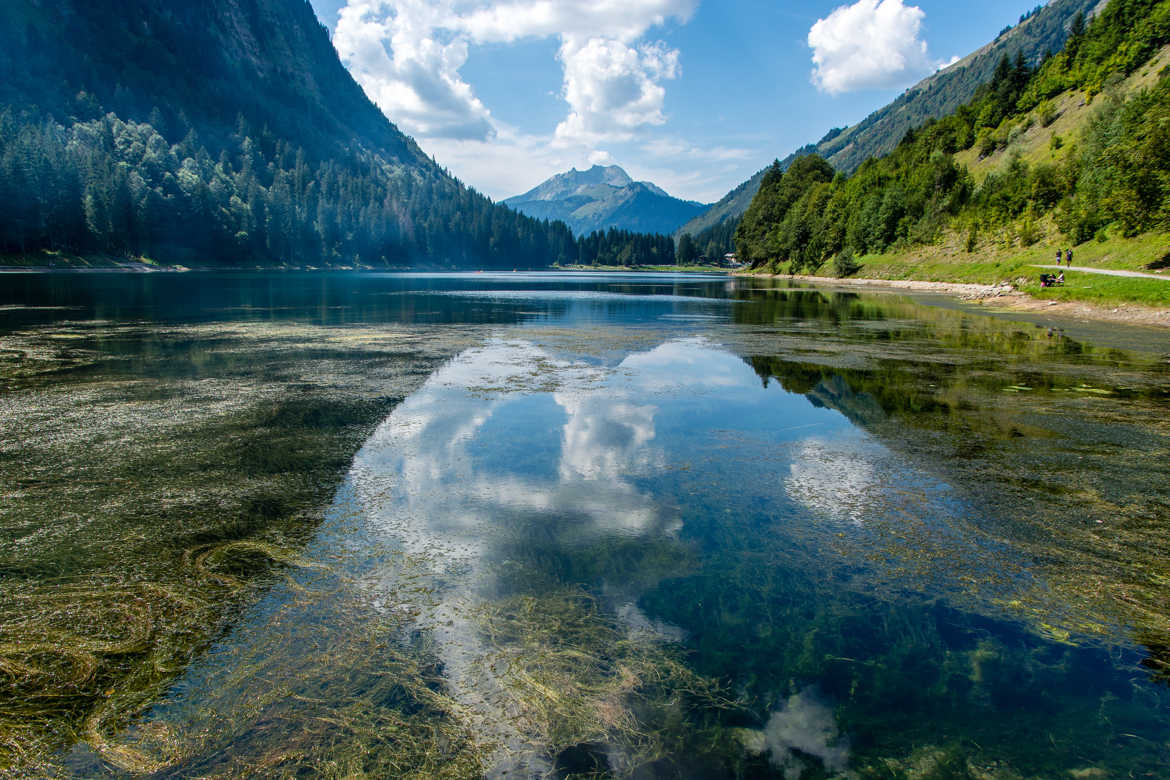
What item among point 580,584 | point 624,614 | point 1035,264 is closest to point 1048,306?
point 1035,264

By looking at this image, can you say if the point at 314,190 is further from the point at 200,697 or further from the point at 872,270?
the point at 200,697

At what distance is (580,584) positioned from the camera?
650 cm

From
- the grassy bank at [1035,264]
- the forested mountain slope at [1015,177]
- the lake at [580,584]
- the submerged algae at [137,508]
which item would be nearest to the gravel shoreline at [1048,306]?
the grassy bank at [1035,264]

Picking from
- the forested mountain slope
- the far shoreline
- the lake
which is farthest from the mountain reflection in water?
the forested mountain slope

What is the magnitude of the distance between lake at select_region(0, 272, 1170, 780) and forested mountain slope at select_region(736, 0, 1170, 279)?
52.6 m

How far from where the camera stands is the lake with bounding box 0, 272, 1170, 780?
4.36m

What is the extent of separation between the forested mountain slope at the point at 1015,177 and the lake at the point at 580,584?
52582 millimetres

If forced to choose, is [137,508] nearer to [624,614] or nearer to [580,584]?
[580,584]

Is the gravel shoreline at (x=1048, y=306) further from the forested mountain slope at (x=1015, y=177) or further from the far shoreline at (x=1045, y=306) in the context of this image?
the forested mountain slope at (x=1015, y=177)

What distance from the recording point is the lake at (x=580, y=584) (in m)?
4.36

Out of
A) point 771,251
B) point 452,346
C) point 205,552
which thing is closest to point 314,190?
point 771,251

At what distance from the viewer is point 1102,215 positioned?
176 ft

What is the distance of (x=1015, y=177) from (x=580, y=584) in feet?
313

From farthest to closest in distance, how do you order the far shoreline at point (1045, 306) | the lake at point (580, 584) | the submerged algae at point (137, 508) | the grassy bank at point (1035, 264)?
1. the grassy bank at point (1035, 264)
2. the far shoreline at point (1045, 306)
3. the submerged algae at point (137, 508)
4. the lake at point (580, 584)
